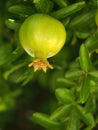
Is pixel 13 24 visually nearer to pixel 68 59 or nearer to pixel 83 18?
pixel 83 18

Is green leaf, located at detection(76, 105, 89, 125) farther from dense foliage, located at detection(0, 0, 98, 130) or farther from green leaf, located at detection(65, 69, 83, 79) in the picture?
green leaf, located at detection(65, 69, 83, 79)

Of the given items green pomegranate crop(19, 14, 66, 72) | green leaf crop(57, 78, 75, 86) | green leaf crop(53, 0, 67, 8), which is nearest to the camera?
green pomegranate crop(19, 14, 66, 72)

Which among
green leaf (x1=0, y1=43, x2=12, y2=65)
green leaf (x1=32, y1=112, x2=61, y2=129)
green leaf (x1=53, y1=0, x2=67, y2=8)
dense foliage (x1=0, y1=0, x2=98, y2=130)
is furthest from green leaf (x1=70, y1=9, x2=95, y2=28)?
green leaf (x1=32, y1=112, x2=61, y2=129)

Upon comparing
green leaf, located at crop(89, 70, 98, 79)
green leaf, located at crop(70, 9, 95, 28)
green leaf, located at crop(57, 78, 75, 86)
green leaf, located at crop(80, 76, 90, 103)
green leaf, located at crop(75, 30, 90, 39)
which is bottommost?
green leaf, located at crop(57, 78, 75, 86)

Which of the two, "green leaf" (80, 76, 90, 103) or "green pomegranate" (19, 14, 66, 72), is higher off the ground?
"green pomegranate" (19, 14, 66, 72)

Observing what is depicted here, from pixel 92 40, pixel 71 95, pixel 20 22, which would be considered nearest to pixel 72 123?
pixel 71 95

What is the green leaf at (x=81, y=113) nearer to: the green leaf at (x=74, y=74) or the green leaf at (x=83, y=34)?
the green leaf at (x=74, y=74)
